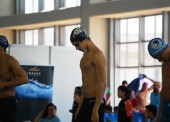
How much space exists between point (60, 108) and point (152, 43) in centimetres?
819

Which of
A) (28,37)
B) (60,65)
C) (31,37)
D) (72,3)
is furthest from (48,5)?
(60,65)

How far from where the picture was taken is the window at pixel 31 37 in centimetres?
2012

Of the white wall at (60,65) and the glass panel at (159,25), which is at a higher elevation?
the glass panel at (159,25)

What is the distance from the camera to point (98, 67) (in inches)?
210

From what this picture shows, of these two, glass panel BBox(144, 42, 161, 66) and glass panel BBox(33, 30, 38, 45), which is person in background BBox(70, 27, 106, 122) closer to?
glass panel BBox(144, 42, 161, 66)

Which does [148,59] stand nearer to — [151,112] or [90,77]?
[151,112]

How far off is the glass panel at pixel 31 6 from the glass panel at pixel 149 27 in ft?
18.3

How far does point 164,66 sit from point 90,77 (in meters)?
0.80

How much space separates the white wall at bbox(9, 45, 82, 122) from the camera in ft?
41.6

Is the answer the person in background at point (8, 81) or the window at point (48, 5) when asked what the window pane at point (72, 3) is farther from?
the person in background at point (8, 81)

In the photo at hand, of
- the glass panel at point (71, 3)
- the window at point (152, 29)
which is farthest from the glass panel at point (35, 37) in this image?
the window at point (152, 29)

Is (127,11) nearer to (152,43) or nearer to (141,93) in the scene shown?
(141,93)

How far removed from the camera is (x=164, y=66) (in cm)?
540

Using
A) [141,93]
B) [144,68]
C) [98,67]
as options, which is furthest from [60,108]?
[98,67]
